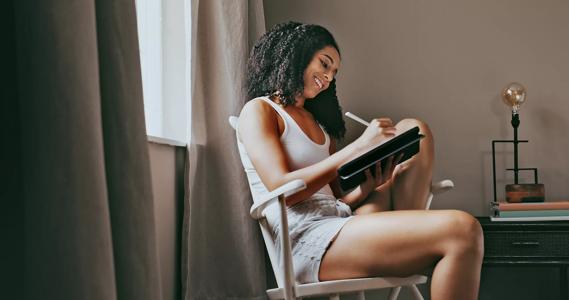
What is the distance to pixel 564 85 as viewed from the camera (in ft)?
9.09

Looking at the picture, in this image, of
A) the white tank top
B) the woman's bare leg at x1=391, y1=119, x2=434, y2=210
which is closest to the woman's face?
the white tank top

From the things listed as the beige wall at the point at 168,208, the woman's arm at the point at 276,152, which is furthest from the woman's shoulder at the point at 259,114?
the beige wall at the point at 168,208

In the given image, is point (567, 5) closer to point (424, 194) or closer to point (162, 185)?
point (424, 194)

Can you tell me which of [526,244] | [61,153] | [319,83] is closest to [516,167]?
[526,244]

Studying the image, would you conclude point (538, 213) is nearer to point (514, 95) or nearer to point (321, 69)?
point (514, 95)

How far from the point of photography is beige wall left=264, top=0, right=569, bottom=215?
2.77 metres

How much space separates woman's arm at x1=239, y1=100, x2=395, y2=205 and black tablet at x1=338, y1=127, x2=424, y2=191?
6 centimetres

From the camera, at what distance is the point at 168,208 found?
1.96 m

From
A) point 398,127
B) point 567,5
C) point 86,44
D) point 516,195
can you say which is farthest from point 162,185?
point 567,5

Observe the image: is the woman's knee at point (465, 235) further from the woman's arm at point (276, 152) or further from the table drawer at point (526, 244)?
the table drawer at point (526, 244)

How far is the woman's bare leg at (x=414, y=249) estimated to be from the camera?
1474 mm

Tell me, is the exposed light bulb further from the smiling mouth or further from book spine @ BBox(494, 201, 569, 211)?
the smiling mouth

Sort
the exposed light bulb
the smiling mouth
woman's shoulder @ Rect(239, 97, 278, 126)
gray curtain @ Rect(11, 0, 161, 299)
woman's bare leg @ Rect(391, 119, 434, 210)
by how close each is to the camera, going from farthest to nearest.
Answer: the exposed light bulb, the smiling mouth, woman's bare leg @ Rect(391, 119, 434, 210), woman's shoulder @ Rect(239, 97, 278, 126), gray curtain @ Rect(11, 0, 161, 299)

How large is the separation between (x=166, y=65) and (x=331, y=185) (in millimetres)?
680
